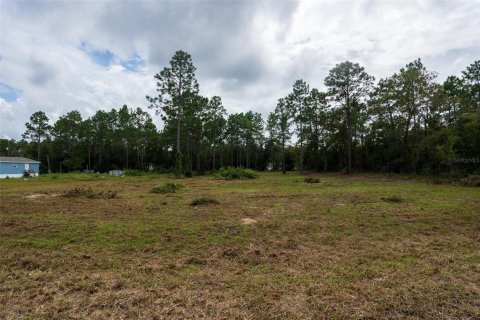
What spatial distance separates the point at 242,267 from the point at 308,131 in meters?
36.6

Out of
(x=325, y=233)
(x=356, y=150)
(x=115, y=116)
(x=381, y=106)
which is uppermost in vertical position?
(x=115, y=116)

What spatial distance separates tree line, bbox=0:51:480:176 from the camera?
2522cm

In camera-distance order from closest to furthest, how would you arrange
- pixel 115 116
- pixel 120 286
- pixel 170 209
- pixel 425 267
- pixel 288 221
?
pixel 120 286 → pixel 425 267 → pixel 288 221 → pixel 170 209 → pixel 115 116

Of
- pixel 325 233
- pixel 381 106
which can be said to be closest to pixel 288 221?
pixel 325 233

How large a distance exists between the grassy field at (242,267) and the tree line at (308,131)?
835 inches

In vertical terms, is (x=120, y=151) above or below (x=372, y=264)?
above

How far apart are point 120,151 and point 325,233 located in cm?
5661

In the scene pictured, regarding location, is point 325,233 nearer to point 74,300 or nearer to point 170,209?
point 74,300

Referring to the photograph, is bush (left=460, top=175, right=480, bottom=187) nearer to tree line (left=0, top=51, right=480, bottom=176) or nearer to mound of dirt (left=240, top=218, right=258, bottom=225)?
tree line (left=0, top=51, right=480, bottom=176)

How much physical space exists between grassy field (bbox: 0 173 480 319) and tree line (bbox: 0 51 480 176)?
21.2 m

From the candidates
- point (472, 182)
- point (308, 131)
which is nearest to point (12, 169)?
point (308, 131)

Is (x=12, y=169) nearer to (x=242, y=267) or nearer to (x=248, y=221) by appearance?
(x=248, y=221)

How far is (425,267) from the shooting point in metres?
3.82

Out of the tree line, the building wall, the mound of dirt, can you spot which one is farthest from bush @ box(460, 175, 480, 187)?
the building wall
